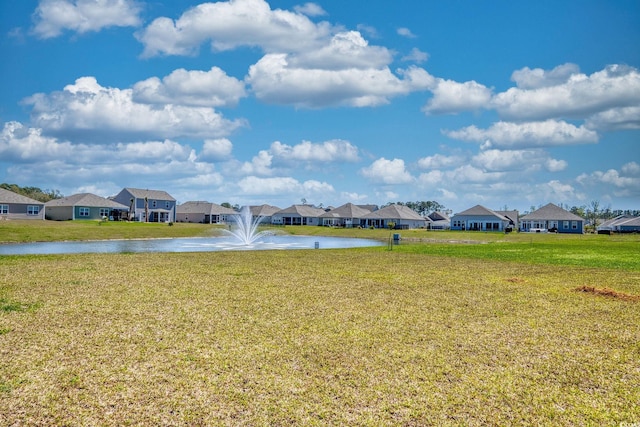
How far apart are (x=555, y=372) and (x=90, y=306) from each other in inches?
386

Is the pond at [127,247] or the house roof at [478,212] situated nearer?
the pond at [127,247]

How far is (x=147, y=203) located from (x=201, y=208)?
2033 cm

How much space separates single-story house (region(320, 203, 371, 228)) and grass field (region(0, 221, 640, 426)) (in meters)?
101

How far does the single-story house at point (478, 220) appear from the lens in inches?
3839

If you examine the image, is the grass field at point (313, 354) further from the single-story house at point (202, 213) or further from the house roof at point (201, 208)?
the house roof at point (201, 208)

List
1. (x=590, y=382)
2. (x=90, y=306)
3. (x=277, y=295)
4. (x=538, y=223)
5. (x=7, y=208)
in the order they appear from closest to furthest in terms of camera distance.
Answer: (x=590, y=382), (x=90, y=306), (x=277, y=295), (x=7, y=208), (x=538, y=223)

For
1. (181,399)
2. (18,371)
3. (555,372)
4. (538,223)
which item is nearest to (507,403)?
(555,372)

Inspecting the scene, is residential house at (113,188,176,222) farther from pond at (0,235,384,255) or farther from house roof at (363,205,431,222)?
pond at (0,235,384,255)

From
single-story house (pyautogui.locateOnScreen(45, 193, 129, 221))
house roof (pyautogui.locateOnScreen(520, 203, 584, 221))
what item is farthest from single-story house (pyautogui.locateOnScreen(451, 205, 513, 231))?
single-story house (pyautogui.locateOnScreen(45, 193, 129, 221))

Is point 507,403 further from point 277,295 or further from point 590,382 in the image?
point 277,295

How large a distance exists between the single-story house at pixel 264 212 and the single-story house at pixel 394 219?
29159mm

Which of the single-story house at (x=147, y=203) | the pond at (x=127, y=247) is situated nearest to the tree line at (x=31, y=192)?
the single-story house at (x=147, y=203)

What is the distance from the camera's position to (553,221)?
96812 millimetres

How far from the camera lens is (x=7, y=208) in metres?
77.8
